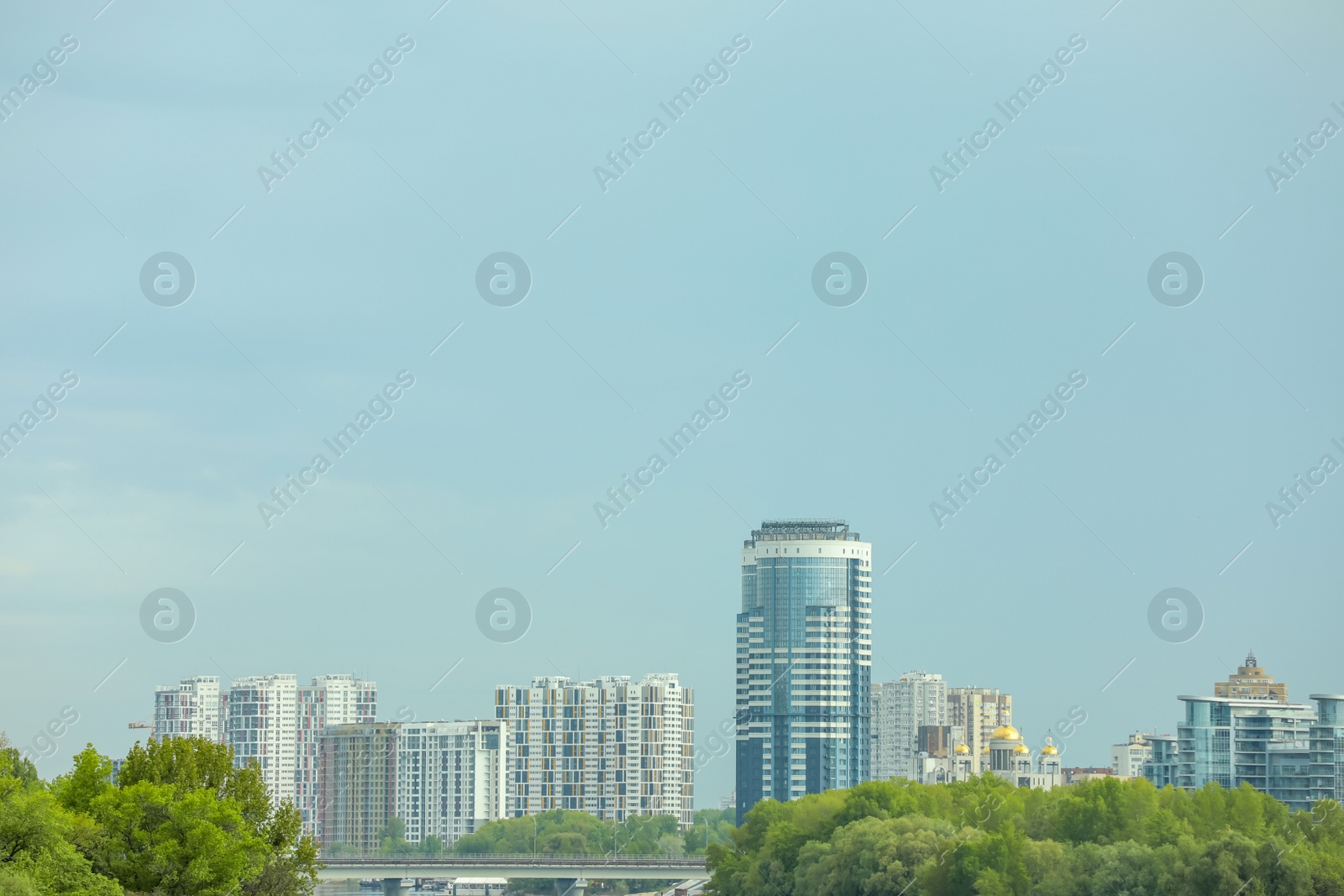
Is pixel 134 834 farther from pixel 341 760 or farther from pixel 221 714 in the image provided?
pixel 221 714

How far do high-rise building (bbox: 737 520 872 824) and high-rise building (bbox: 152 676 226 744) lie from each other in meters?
40.7

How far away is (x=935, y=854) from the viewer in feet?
148

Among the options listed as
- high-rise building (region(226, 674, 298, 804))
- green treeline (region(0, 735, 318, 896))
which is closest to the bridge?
high-rise building (region(226, 674, 298, 804))

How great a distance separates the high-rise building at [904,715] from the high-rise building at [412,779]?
31122mm

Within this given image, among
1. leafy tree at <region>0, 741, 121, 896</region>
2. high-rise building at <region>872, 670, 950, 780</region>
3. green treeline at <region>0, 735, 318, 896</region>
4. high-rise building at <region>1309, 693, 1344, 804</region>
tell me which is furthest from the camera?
high-rise building at <region>872, 670, 950, 780</region>

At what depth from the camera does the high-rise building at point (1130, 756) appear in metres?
126

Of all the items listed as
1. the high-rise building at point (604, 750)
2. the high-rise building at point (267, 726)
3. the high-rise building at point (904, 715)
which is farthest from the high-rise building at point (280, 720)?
the high-rise building at point (904, 715)

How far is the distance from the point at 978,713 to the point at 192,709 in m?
59.7

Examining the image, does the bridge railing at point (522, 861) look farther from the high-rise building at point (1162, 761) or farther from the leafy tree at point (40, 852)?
the leafy tree at point (40, 852)

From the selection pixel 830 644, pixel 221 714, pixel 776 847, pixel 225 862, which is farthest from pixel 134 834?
pixel 221 714

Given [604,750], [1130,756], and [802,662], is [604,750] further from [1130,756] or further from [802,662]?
[1130,756]

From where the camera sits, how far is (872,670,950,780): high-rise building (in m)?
132

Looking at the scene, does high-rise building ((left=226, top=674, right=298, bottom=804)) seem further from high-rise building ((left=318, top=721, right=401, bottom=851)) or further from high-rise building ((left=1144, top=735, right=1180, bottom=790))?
high-rise building ((left=1144, top=735, right=1180, bottom=790))

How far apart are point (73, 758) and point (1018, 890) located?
69.6ft
